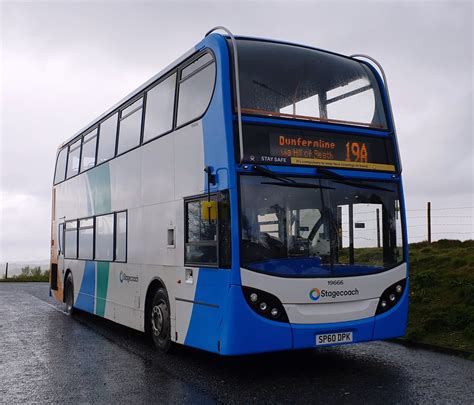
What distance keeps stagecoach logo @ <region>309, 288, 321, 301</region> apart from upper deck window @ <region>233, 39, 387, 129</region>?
222 centimetres

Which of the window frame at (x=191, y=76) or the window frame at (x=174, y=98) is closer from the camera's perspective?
the window frame at (x=191, y=76)

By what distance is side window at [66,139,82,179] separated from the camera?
48.3ft

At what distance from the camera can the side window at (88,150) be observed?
43.9 feet

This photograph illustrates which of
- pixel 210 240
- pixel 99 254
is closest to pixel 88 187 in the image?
pixel 99 254

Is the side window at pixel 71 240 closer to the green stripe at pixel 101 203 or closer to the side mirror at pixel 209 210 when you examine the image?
the green stripe at pixel 101 203

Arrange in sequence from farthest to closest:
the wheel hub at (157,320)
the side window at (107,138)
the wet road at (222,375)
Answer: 1. the side window at (107,138)
2. the wheel hub at (157,320)
3. the wet road at (222,375)

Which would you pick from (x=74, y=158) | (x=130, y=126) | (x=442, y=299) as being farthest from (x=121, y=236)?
(x=442, y=299)

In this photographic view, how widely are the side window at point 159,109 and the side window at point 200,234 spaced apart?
1574 mm

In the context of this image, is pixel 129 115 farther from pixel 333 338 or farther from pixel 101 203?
pixel 333 338

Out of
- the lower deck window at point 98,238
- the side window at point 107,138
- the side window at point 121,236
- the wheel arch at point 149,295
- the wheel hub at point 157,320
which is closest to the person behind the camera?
the wheel hub at point 157,320

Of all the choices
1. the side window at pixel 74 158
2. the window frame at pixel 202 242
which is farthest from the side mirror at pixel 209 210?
the side window at pixel 74 158

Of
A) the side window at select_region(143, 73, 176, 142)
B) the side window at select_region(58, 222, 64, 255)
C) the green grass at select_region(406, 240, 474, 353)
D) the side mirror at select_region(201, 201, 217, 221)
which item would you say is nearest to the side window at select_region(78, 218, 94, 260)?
the side window at select_region(58, 222, 64, 255)

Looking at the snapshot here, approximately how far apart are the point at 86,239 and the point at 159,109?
4964 mm

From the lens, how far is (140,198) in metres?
10.4
